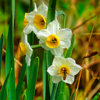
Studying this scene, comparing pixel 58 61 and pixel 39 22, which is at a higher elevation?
pixel 39 22

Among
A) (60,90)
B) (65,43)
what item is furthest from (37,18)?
(60,90)

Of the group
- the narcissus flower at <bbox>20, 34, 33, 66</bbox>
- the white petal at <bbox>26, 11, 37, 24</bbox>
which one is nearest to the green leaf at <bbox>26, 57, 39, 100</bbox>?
the narcissus flower at <bbox>20, 34, 33, 66</bbox>

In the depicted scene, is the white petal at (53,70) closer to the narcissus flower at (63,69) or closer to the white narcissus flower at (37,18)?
the narcissus flower at (63,69)

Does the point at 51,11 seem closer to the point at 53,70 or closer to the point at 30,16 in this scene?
the point at 30,16

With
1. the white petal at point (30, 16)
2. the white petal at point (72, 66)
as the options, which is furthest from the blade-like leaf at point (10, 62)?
the white petal at point (72, 66)

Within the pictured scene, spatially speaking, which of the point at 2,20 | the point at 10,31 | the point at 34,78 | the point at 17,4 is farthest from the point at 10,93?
the point at 17,4

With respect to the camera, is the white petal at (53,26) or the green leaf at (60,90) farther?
the green leaf at (60,90)
